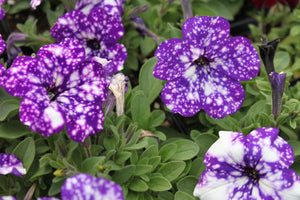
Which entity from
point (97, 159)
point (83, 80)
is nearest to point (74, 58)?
point (83, 80)

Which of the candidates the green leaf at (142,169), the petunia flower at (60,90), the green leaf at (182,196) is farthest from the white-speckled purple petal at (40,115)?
the green leaf at (182,196)

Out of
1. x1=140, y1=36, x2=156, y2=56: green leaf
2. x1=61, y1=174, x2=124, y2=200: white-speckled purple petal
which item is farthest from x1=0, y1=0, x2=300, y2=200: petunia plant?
x1=140, y1=36, x2=156, y2=56: green leaf

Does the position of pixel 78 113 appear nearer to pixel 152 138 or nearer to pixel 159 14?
pixel 152 138

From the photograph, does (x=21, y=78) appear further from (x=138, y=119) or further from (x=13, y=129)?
(x=138, y=119)

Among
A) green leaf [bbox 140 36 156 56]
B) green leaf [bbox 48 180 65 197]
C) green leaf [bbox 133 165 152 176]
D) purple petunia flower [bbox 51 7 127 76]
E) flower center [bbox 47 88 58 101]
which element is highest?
purple petunia flower [bbox 51 7 127 76]

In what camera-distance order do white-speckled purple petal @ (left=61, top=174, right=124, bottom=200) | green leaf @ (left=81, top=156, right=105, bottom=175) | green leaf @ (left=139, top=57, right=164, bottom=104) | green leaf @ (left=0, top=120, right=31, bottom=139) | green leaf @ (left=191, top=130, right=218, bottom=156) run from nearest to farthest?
white-speckled purple petal @ (left=61, top=174, right=124, bottom=200) → green leaf @ (left=81, top=156, right=105, bottom=175) → green leaf @ (left=0, top=120, right=31, bottom=139) → green leaf @ (left=191, top=130, right=218, bottom=156) → green leaf @ (left=139, top=57, right=164, bottom=104)

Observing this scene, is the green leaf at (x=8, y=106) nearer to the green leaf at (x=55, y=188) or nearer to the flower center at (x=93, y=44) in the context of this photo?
the green leaf at (x=55, y=188)

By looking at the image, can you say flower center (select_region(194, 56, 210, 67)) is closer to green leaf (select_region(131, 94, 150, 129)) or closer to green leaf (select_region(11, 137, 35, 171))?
green leaf (select_region(131, 94, 150, 129))
